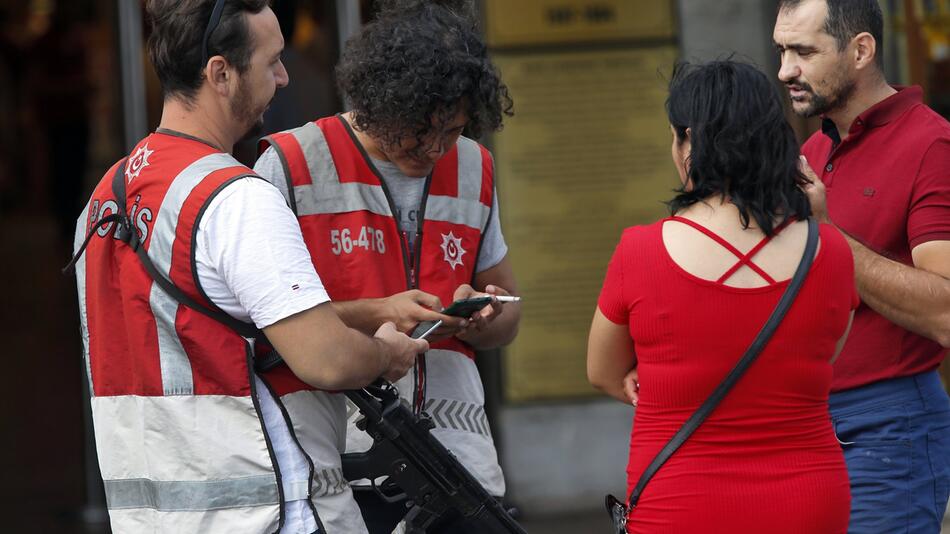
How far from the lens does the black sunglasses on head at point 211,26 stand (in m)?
2.67

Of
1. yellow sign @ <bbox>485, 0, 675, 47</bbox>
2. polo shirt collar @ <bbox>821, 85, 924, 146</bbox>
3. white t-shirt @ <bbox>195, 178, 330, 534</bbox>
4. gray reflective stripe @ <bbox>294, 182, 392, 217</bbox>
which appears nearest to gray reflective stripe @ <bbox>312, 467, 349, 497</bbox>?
white t-shirt @ <bbox>195, 178, 330, 534</bbox>

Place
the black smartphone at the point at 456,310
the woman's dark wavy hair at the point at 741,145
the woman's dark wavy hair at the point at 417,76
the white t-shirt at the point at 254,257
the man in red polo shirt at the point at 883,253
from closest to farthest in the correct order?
the white t-shirt at the point at 254,257 → the woman's dark wavy hair at the point at 741,145 → the black smartphone at the point at 456,310 → the woman's dark wavy hair at the point at 417,76 → the man in red polo shirt at the point at 883,253

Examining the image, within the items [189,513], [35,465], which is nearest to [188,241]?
[189,513]

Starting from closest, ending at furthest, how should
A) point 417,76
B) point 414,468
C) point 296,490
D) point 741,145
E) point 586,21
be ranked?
point 296,490 → point 741,145 → point 414,468 → point 417,76 → point 586,21

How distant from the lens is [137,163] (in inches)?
106

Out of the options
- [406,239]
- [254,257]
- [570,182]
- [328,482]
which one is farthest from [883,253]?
[570,182]

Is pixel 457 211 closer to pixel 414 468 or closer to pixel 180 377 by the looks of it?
pixel 414 468

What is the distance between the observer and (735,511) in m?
2.73

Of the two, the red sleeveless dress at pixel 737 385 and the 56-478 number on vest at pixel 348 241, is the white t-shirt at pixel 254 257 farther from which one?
the red sleeveless dress at pixel 737 385

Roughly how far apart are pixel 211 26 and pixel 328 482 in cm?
97

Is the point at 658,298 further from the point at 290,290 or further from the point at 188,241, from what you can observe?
the point at 188,241

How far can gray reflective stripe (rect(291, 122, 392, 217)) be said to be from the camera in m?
3.09

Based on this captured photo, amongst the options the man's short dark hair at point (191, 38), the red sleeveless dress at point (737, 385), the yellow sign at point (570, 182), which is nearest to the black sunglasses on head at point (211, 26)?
the man's short dark hair at point (191, 38)

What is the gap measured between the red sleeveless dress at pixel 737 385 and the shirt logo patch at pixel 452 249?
1.80 ft
